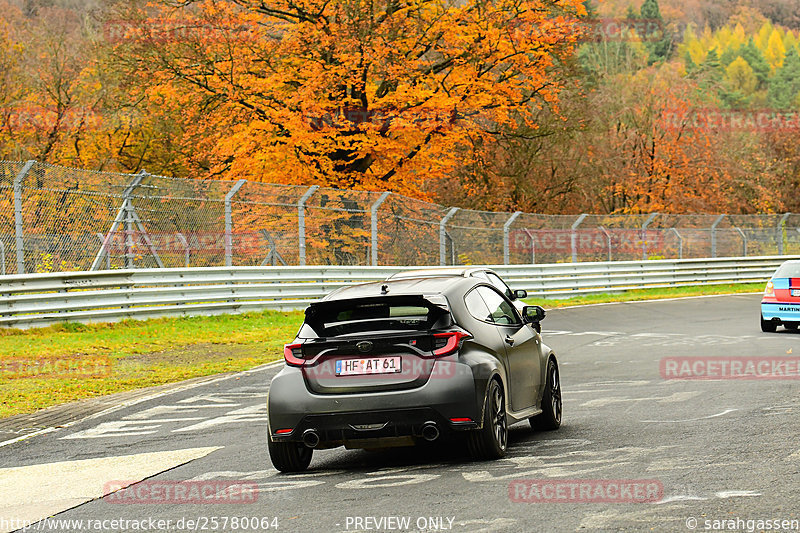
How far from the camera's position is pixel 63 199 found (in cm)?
1931

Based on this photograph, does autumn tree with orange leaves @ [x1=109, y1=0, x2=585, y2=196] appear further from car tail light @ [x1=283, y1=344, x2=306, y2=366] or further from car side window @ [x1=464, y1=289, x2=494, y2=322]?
car tail light @ [x1=283, y1=344, x2=306, y2=366]

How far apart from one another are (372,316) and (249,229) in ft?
53.0

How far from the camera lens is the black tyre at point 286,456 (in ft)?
25.7

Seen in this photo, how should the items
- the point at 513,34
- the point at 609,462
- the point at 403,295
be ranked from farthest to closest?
1. the point at 513,34
2. the point at 403,295
3. the point at 609,462

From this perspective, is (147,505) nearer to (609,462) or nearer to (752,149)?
(609,462)

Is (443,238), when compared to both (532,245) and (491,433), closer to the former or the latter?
(532,245)

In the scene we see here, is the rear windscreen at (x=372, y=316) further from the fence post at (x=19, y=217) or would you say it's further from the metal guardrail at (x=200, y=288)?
the fence post at (x=19, y=217)

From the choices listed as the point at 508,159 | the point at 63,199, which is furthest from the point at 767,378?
the point at 508,159

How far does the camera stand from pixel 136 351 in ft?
54.8

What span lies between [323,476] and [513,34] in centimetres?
2686

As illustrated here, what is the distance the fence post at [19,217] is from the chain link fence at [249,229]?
0.02m

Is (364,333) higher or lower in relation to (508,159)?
lower

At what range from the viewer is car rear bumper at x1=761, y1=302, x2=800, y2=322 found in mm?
18853

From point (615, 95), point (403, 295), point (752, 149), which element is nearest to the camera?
point (403, 295)
